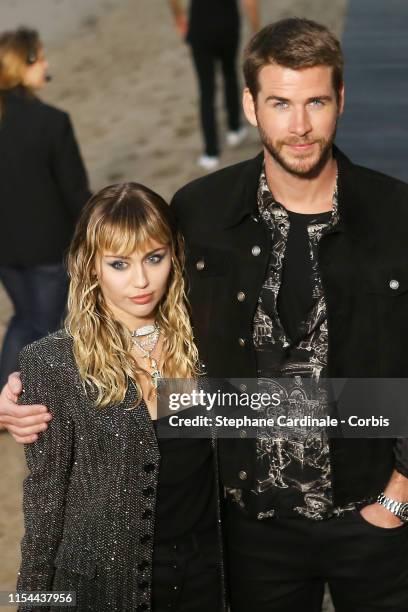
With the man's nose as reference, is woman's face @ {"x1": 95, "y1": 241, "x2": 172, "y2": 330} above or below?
below

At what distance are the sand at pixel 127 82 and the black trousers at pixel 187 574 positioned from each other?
3.72 meters

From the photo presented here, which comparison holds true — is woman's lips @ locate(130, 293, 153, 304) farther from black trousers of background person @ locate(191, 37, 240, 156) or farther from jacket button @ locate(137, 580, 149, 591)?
black trousers of background person @ locate(191, 37, 240, 156)

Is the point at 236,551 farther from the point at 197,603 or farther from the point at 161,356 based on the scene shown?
the point at 161,356

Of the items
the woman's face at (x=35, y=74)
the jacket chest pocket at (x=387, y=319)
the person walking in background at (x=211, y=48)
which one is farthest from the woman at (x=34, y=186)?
the person walking in background at (x=211, y=48)

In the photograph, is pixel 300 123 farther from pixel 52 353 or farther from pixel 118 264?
pixel 52 353

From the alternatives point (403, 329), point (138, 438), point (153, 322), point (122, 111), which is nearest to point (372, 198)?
point (403, 329)

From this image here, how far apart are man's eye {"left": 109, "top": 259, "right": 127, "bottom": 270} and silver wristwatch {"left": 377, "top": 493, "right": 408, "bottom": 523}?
0.97 metres

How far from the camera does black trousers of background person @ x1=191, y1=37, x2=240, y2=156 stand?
7.59 meters

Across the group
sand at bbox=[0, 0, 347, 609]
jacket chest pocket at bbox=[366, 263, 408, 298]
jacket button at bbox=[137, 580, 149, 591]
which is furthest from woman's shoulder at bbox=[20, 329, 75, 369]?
sand at bbox=[0, 0, 347, 609]

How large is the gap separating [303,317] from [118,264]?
1.70ft

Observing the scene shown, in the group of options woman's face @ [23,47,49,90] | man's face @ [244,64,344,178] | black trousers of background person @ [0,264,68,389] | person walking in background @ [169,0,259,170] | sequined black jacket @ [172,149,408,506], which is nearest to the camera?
man's face @ [244,64,344,178]

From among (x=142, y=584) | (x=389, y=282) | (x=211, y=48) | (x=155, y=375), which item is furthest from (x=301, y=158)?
(x=211, y=48)

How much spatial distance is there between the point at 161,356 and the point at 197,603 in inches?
26.1

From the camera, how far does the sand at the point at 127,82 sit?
843cm
